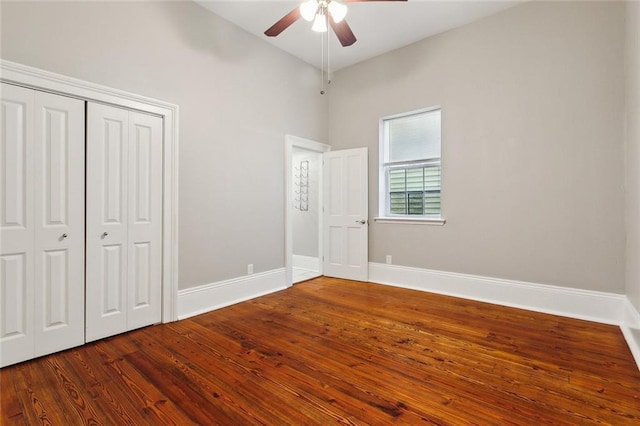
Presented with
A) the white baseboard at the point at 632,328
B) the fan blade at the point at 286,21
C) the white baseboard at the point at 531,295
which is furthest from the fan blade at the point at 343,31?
the white baseboard at the point at 632,328

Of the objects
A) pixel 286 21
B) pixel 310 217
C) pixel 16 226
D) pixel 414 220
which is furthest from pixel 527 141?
pixel 16 226

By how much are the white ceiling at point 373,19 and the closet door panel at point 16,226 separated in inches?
83.8

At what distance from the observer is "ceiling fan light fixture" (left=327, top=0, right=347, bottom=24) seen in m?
2.44

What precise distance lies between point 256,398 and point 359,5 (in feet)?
Result: 12.8

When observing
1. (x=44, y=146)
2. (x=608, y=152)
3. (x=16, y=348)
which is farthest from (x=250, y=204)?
(x=608, y=152)

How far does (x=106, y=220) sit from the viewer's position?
2.63 meters

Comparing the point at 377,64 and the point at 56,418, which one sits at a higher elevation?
the point at 377,64

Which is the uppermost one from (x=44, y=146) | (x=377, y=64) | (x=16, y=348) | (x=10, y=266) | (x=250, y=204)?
(x=377, y=64)

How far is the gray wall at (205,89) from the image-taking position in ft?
7.93

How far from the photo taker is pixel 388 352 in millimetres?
2359

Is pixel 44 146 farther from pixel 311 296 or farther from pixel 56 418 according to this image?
pixel 311 296

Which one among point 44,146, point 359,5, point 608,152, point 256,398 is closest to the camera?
point 256,398

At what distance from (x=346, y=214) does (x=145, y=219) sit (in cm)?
289

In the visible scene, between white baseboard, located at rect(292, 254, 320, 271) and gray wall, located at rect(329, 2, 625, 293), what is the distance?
175 centimetres
